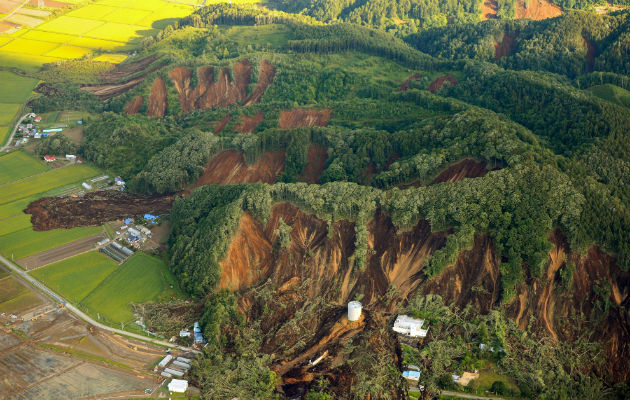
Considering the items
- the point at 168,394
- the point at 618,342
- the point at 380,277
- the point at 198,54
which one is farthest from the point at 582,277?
the point at 198,54

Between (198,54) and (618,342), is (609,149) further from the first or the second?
(198,54)

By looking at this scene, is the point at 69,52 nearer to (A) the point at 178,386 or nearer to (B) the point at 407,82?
(B) the point at 407,82

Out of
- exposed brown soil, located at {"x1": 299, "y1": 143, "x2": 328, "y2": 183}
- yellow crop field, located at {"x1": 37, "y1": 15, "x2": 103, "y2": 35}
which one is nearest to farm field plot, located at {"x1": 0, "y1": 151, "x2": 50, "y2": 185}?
exposed brown soil, located at {"x1": 299, "y1": 143, "x2": 328, "y2": 183}

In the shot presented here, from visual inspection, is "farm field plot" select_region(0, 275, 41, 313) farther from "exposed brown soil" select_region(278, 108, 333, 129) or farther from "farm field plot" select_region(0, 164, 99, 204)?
"exposed brown soil" select_region(278, 108, 333, 129)

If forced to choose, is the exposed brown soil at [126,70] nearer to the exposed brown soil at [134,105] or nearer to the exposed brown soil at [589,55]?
the exposed brown soil at [134,105]

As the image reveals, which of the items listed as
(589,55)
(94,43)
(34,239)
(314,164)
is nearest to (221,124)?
(314,164)

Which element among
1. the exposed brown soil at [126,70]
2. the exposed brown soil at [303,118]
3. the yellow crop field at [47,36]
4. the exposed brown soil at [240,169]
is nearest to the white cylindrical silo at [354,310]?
the exposed brown soil at [240,169]
